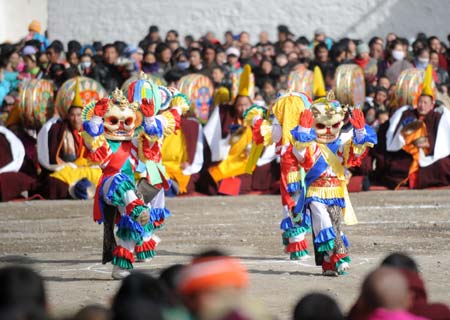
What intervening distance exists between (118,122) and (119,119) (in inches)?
1.2

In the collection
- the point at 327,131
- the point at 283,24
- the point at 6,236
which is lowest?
the point at 6,236

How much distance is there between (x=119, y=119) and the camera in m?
9.83

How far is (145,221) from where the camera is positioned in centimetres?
964

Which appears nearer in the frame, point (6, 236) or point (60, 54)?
point (6, 236)

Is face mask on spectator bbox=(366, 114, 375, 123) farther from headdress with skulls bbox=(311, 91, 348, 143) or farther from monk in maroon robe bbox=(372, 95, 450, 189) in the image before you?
headdress with skulls bbox=(311, 91, 348, 143)

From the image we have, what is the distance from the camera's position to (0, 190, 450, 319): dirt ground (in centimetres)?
902

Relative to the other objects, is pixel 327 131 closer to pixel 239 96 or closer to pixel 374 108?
pixel 239 96

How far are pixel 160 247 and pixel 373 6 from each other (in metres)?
12.3

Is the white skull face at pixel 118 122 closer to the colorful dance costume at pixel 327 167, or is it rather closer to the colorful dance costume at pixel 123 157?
the colorful dance costume at pixel 123 157

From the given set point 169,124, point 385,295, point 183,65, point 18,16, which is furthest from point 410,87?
point 385,295

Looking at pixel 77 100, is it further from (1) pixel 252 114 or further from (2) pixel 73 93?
(1) pixel 252 114

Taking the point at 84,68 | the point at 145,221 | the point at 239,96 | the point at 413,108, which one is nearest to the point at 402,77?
the point at 413,108

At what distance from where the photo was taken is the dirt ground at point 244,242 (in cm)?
902

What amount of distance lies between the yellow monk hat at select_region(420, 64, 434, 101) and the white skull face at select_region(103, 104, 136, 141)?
23.8ft
